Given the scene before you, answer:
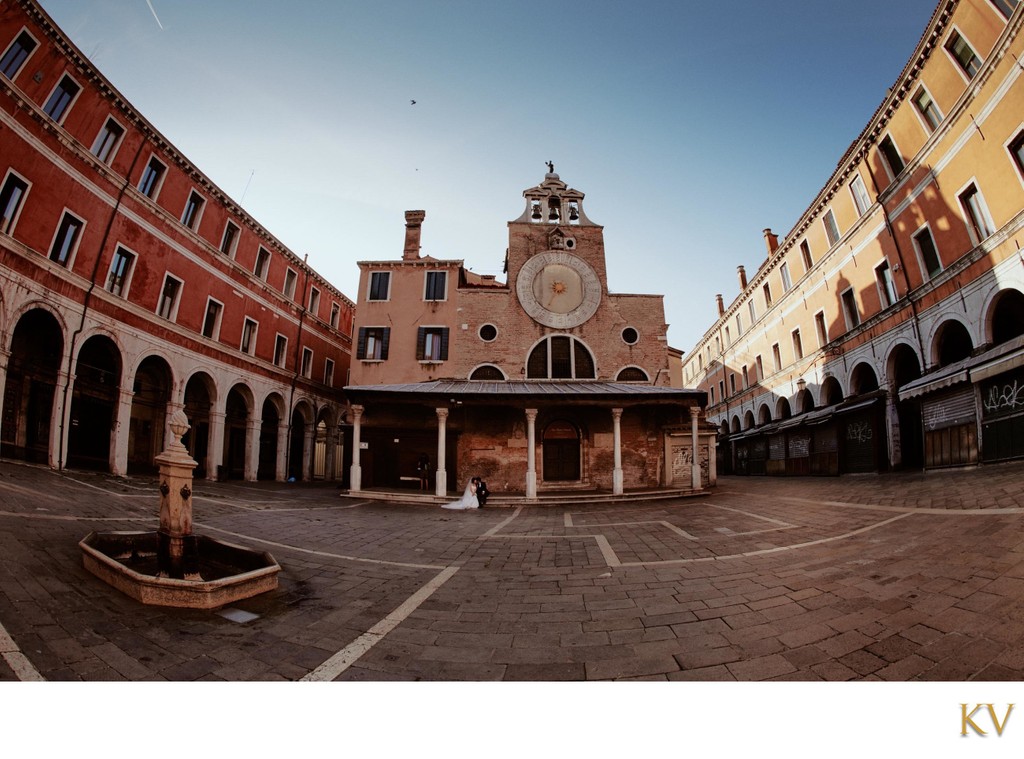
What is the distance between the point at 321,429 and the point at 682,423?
22.6 meters

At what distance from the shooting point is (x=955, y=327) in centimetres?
1391

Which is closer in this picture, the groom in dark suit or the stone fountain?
the stone fountain

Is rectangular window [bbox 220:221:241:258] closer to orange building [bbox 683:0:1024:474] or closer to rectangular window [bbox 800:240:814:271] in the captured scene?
orange building [bbox 683:0:1024:474]

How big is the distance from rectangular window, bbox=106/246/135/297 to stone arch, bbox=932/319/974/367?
2925 centimetres

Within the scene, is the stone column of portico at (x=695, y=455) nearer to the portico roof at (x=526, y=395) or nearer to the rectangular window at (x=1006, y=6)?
the portico roof at (x=526, y=395)

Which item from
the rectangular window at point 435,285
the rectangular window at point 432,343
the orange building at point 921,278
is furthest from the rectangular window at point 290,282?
the orange building at point 921,278

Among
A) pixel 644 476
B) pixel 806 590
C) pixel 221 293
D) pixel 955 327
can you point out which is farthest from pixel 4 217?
pixel 955 327

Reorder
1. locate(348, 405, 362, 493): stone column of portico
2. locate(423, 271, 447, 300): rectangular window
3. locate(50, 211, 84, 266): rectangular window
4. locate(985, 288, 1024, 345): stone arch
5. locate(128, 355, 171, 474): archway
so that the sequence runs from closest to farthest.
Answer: locate(985, 288, 1024, 345): stone arch < locate(50, 211, 84, 266): rectangular window < locate(348, 405, 362, 493): stone column of portico < locate(128, 355, 171, 474): archway < locate(423, 271, 447, 300): rectangular window

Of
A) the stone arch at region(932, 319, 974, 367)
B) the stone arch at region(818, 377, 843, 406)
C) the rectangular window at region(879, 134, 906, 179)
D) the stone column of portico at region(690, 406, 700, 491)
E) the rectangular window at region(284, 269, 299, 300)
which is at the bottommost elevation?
the stone column of portico at region(690, 406, 700, 491)

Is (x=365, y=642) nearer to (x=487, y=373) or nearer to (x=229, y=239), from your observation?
(x=487, y=373)

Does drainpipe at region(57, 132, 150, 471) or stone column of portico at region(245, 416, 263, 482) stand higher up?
drainpipe at region(57, 132, 150, 471)

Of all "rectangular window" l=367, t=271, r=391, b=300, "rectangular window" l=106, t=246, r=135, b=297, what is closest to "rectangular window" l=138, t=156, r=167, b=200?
"rectangular window" l=106, t=246, r=135, b=297

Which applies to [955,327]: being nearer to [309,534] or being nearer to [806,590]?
[806,590]

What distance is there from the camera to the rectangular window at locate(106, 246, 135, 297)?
1503 cm
